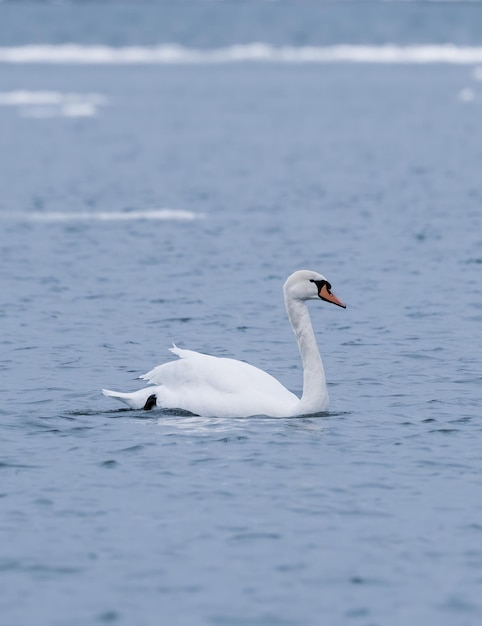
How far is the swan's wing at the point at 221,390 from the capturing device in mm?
14047

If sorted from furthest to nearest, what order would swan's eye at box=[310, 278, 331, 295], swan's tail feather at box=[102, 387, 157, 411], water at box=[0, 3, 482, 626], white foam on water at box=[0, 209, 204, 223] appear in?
1. white foam on water at box=[0, 209, 204, 223]
2. swan's eye at box=[310, 278, 331, 295]
3. swan's tail feather at box=[102, 387, 157, 411]
4. water at box=[0, 3, 482, 626]

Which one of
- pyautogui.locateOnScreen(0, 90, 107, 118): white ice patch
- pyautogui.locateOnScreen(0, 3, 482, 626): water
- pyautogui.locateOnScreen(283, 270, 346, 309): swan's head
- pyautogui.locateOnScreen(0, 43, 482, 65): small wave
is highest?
pyautogui.locateOnScreen(0, 43, 482, 65): small wave

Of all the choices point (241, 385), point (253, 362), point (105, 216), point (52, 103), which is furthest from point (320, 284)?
point (52, 103)

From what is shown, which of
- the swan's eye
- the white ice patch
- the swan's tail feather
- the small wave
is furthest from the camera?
the small wave

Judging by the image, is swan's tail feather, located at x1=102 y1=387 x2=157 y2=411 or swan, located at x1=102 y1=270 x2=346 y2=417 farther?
swan's tail feather, located at x1=102 y1=387 x2=157 y2=411

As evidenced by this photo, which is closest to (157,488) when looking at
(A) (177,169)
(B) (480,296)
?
(B) (480,296)

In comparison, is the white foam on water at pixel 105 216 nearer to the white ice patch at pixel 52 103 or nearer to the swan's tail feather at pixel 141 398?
the swan's tail feather at pixel 141 398

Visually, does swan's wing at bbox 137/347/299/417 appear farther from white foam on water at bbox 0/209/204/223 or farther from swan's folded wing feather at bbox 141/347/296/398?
white foam on water at bbox 0/209/204/223

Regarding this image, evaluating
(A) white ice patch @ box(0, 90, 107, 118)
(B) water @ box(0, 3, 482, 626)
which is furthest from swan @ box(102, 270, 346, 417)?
(A) white ice patch @ box(0, 90, 107, 118)

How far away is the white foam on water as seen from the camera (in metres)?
29.7

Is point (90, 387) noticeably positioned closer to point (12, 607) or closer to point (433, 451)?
point (433, 451)

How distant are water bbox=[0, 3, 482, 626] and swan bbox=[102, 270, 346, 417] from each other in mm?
182

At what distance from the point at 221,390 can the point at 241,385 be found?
0.62 ft

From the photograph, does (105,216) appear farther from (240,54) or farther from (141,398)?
(240,54)
